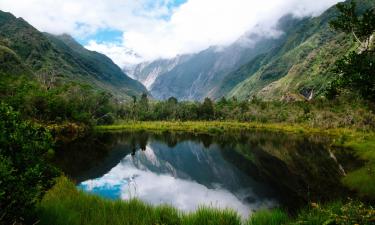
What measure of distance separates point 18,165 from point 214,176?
125 ft

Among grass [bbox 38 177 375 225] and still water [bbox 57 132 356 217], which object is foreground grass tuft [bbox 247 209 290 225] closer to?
grass [bbox 38 177 375 225]

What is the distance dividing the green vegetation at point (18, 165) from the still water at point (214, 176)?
288 inches

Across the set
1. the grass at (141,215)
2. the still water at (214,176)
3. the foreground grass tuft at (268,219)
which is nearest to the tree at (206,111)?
the still water at (214,176)

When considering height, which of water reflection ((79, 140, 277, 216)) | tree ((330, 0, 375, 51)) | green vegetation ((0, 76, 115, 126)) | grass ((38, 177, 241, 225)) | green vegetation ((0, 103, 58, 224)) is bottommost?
water reflection ((79, 140, 277, 216))

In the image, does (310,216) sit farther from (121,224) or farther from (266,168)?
(266,168)

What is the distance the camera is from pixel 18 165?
1177 centimetres

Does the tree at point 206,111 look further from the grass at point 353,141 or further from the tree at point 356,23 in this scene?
the tree at point 356,23

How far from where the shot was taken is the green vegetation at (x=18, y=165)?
1041 cm

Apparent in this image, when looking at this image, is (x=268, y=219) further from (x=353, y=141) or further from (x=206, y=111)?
(x=206, y=111)

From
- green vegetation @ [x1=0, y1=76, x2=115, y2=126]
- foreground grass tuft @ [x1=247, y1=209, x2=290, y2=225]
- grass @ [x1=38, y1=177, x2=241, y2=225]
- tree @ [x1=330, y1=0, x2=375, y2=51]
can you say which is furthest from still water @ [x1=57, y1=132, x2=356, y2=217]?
green vegetation @ [x1=0, y1=76, x2=115, y2=126]

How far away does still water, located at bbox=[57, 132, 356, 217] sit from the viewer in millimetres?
32625

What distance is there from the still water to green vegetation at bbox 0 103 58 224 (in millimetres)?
7306

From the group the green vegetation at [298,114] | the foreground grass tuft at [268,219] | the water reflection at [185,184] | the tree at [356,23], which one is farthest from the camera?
the green vegetation at [298,114]

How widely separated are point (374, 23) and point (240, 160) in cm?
4248
